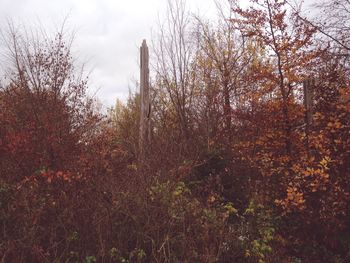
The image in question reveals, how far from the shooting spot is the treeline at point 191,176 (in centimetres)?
413

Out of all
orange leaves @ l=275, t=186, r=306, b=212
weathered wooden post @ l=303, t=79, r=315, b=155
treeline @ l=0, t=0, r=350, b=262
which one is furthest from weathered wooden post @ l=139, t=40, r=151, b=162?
orange leaves @ l=275, t=186, r=306, b=212

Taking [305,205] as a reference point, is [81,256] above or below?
below

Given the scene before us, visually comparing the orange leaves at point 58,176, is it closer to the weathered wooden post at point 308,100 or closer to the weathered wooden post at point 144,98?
the weathered wooden post at point 144,98

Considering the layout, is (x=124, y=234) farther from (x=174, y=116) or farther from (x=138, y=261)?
(x=174, y=116)

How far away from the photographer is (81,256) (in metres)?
3.96

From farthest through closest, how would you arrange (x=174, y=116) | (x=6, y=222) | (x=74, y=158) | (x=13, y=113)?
(x=174, y=116) < (x=13, y=113) < (x=74, y=158) < (x=6, y=222)

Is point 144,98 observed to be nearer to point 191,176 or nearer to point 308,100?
point 191,176

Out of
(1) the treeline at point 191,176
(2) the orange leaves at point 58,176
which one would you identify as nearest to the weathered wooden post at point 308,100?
(1) the treeline at point 191,176

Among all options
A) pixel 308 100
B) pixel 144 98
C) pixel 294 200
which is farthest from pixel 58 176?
pixel 308 100

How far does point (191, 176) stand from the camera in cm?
768

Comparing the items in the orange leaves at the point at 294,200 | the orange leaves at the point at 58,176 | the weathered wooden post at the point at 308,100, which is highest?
the weathered wooden post at the point at 308,100

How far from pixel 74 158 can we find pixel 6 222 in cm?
173

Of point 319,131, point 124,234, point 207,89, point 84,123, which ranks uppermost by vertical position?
point 207,89

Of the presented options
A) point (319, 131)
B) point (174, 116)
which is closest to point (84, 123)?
point (174, 116)
